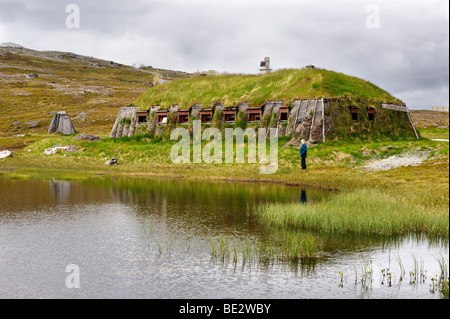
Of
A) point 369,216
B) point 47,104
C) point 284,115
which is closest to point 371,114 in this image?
point 284,115

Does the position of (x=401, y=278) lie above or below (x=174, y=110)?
below

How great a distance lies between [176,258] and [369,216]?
1034 cm

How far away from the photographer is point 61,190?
38.1 metres

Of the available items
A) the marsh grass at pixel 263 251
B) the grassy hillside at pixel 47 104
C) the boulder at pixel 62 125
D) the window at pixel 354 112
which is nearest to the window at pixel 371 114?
the window at pixel 354 112

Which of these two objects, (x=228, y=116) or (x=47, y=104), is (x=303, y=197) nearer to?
(x=228, y=116)

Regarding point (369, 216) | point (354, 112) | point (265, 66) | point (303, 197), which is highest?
point (265, 66)

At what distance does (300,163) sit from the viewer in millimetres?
51062

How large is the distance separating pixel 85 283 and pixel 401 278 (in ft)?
33.3

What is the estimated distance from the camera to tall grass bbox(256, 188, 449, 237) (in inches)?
851

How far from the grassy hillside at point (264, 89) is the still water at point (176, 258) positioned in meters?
36.8

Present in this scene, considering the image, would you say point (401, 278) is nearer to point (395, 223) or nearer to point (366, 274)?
point (366, 274)

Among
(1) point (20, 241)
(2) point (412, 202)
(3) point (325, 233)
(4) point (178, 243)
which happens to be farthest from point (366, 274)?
(1) point (20, 241)

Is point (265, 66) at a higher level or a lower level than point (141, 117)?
higher
